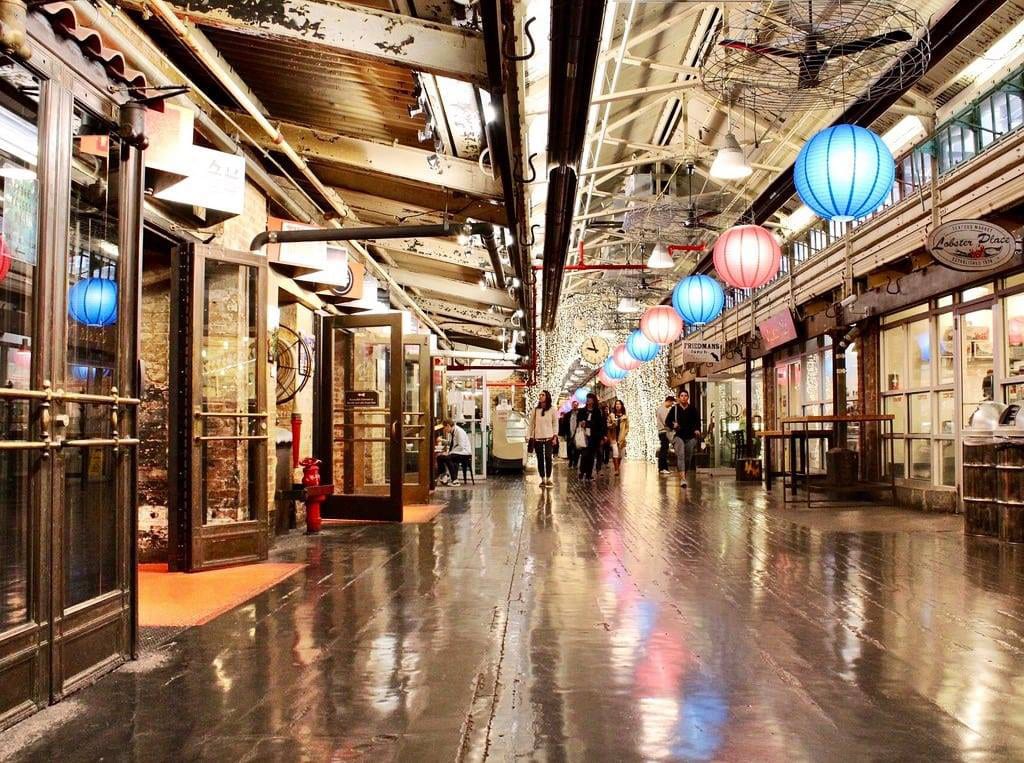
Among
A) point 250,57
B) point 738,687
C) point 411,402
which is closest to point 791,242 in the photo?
point 411,402

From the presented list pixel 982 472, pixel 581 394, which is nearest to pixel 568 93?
pixel 982 472

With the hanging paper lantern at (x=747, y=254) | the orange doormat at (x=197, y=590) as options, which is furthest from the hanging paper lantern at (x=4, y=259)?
the hanging paper lantern at (x=747, y=254)

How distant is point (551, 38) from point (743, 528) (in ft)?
17.3

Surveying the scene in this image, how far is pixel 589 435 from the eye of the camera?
1642 centimetres

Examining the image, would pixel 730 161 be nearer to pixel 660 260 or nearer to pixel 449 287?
pixel 660 260

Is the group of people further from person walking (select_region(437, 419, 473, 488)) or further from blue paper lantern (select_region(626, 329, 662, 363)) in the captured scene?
blue paper lantern (select_region(626, 329, 662, 363))

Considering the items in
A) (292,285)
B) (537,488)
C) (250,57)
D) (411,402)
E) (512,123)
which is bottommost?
(537,488)

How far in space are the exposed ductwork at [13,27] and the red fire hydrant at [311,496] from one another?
18.4ft

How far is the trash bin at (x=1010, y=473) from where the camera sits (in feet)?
23.0

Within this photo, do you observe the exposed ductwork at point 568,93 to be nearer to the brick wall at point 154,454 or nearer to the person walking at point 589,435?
the brick wall at point 154,454

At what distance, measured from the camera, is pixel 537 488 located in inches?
567

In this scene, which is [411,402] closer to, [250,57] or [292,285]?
[292,285]

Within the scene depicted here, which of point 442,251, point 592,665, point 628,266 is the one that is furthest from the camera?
point 628,266

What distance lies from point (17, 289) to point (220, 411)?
3.29 meters
